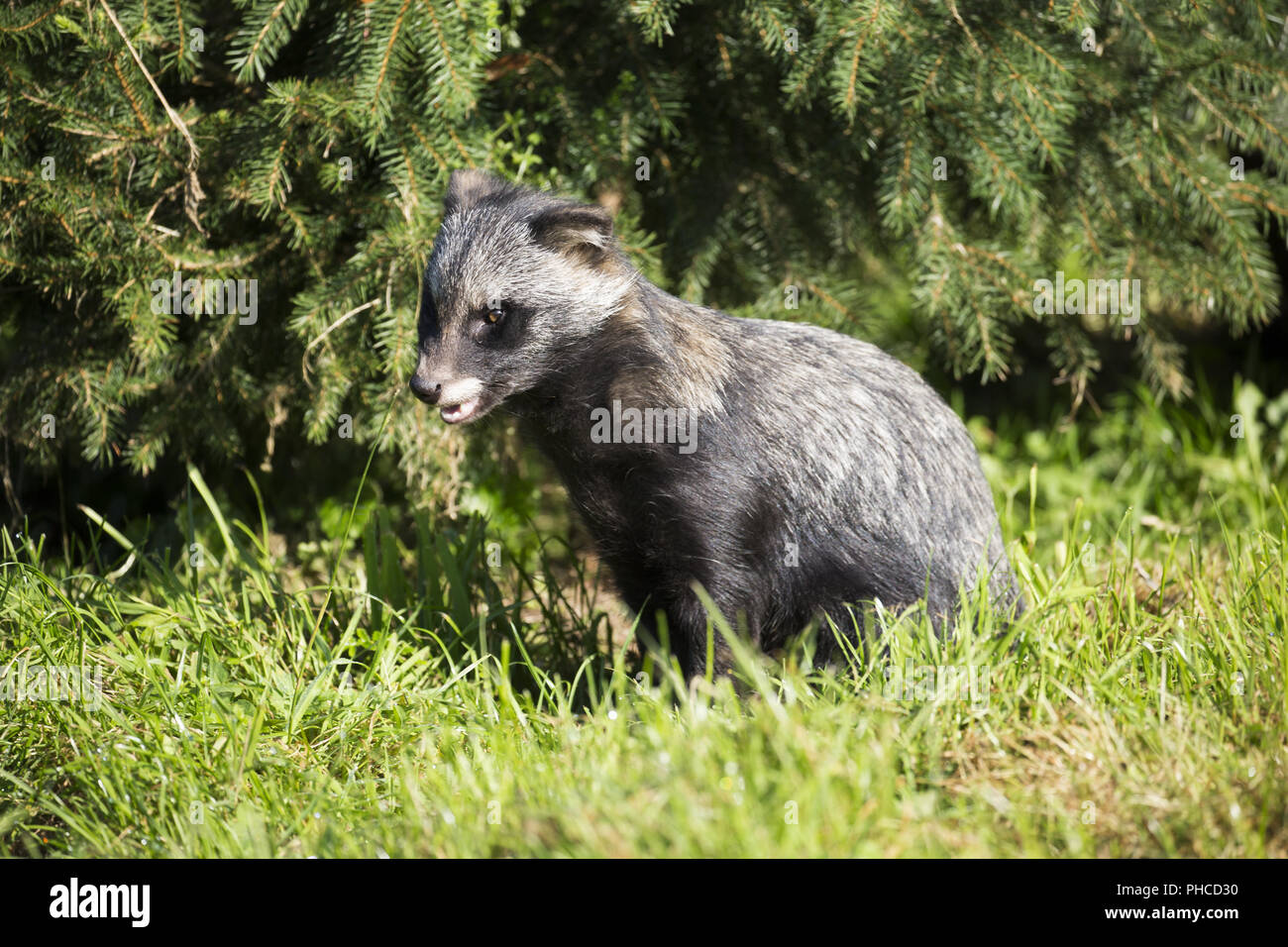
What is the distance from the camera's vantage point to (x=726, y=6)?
4.38 m

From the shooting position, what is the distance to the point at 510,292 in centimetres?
346

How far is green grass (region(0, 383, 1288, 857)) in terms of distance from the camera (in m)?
2.47

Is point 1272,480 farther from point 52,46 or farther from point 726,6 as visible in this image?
point 52,46

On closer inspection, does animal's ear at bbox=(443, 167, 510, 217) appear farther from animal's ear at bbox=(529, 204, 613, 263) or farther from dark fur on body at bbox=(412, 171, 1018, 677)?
animal's ear at bbox=(529, 204, 613, 263)

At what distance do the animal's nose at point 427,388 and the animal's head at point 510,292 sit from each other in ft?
0.10

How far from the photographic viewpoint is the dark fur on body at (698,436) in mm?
3461

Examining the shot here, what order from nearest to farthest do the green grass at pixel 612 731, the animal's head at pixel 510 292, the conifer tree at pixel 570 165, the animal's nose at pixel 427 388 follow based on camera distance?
the green grass at pixel 612 731 < the animal's nose at pixel 427 388 < the animal's head at pixel 510 292 < the conifer tree at pixel 570 165

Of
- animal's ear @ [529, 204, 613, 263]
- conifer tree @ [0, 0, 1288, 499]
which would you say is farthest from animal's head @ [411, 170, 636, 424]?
conifer tree @ [0, 0, 1288, 499]

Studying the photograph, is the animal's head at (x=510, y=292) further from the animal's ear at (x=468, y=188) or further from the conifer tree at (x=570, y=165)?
the conifer tree at (x=570, y=165)

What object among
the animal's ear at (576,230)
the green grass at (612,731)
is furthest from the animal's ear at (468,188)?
the green grass at (612,731)

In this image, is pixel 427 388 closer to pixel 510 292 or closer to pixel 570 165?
pixel 510 292

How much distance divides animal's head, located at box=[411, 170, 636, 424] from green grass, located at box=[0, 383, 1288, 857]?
85cm

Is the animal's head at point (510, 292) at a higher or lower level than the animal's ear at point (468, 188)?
lower
